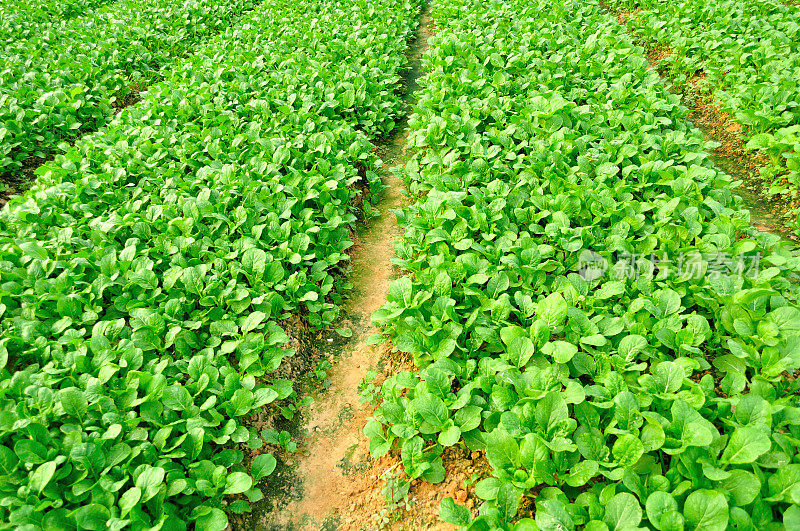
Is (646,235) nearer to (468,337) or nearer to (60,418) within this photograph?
(468,337)

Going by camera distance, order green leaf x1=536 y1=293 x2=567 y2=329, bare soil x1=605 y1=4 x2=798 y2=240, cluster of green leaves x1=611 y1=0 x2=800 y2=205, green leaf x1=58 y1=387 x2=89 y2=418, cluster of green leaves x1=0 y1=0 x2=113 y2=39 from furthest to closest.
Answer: cluster of green leaves x1=0 y1=0 x2=113 y2=39 < cluster of green leaves x1=611 y1=0 x2=800 y2=205 < bare soil x1=605 y1=4 x2=798 y2=240 < green leaf x1=536 y1=293 x2=567 y2=329 < green leaf x1=58 y1=387 x2=89 y2=418

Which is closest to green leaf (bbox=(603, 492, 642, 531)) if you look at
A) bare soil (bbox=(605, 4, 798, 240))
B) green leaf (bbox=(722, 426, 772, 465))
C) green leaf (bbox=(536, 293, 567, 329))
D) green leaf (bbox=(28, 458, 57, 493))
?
green leaf (bbox=(722, 426, 772, 465))

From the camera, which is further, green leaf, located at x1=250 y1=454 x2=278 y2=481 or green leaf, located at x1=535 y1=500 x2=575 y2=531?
green leaf, located at x1=250 y1=454 x2=278 y2=481

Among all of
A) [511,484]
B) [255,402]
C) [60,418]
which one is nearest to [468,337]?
[511,484]

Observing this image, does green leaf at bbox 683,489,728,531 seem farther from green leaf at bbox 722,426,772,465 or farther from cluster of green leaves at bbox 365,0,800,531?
green leaf at bbox 722,426,772,465

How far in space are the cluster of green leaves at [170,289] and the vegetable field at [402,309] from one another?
2 centimetres

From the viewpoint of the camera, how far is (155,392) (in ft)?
10.2

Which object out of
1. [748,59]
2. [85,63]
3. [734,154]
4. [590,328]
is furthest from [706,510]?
[85,63]

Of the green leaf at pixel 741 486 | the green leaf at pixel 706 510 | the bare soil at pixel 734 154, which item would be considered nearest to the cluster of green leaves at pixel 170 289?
the green leaf at pixel 706 510

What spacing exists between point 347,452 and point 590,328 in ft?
6.99

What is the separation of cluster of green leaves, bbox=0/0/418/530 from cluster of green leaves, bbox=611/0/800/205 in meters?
5.15

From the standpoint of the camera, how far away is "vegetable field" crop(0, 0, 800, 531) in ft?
8.92

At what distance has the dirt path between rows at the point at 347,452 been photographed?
10.3ft

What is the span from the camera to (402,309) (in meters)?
3.84
